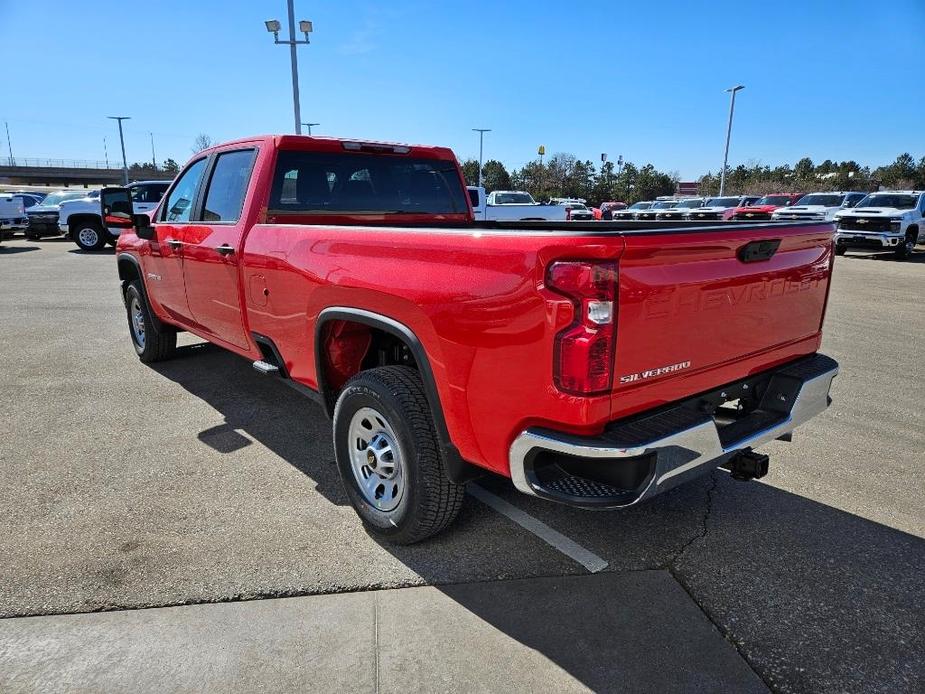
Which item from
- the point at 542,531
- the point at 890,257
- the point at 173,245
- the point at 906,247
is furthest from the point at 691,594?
the point at 890,257

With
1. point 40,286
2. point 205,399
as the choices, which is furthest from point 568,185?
point 205,399

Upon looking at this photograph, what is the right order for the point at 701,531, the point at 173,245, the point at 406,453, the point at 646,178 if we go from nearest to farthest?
the point at 406,453, the point at 701,531, the point at 173,245, the point at 646,178

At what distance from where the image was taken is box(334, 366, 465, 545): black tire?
2754 millimetres

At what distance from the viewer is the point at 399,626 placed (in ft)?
8.25

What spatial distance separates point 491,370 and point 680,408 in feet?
2.54

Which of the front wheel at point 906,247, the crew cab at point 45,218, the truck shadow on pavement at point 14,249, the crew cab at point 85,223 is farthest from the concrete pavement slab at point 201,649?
the crew cab at point 45,218

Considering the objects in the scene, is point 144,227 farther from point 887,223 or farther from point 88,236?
point 887,223

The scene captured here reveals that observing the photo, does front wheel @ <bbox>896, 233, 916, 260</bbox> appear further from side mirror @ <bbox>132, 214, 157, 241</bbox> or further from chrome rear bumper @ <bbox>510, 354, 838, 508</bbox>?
side mirror @ <bbox>132, 214, 157, 241</bbox>

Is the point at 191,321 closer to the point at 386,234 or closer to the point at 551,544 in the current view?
the point at 386,234

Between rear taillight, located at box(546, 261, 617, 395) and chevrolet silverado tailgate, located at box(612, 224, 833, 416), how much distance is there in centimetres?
5

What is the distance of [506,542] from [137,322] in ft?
16.7

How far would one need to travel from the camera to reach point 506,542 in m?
3.11

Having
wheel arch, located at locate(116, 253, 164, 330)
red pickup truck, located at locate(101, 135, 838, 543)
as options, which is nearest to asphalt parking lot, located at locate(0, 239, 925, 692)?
red pickup truck, located at locate(101, 135, 838, 543)

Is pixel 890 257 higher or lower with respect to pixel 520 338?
lower
